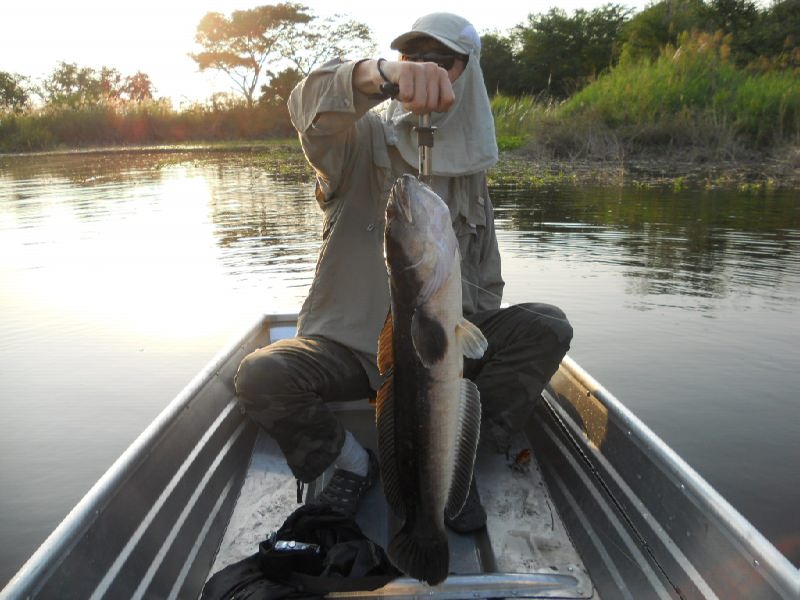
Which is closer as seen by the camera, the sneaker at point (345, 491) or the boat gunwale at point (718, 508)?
the boat gunwale at point (718, 508)

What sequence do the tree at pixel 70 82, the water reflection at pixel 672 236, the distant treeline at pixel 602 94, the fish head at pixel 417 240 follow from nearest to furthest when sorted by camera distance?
the fish head at pixel 417 240 → the water reflection at pixel 672 236 → the distant treeline at pixel 602 94 → the tree at pixel 70 82

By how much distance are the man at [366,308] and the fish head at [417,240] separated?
0.86m

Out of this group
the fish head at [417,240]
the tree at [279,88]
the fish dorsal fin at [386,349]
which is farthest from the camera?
the tree at [279,88]

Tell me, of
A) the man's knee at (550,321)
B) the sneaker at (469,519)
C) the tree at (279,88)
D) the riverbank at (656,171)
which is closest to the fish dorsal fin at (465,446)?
the sneaker at (469,519)

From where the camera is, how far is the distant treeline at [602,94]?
62.8ft

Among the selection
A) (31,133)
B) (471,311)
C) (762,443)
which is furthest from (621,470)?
(31,133)

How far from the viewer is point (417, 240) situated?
192cm

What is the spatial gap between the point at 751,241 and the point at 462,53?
8412mm

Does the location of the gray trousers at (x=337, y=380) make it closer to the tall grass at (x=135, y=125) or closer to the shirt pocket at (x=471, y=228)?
the shirt pocket at (x=471, y=228)

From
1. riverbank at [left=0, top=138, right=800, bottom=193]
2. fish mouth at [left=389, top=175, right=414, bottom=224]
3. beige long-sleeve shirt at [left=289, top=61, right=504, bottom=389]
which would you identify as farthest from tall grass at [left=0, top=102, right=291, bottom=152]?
fish mouth at [left=389, top=175, right=414, bottom=224]

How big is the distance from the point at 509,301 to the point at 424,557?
5529mm

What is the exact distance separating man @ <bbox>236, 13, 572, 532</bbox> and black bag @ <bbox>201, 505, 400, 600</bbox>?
355 mm

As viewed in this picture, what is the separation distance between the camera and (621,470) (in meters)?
2.65

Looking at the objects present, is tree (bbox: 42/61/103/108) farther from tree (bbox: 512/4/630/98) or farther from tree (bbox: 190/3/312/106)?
tree (bbox: 512/4/630/98)
